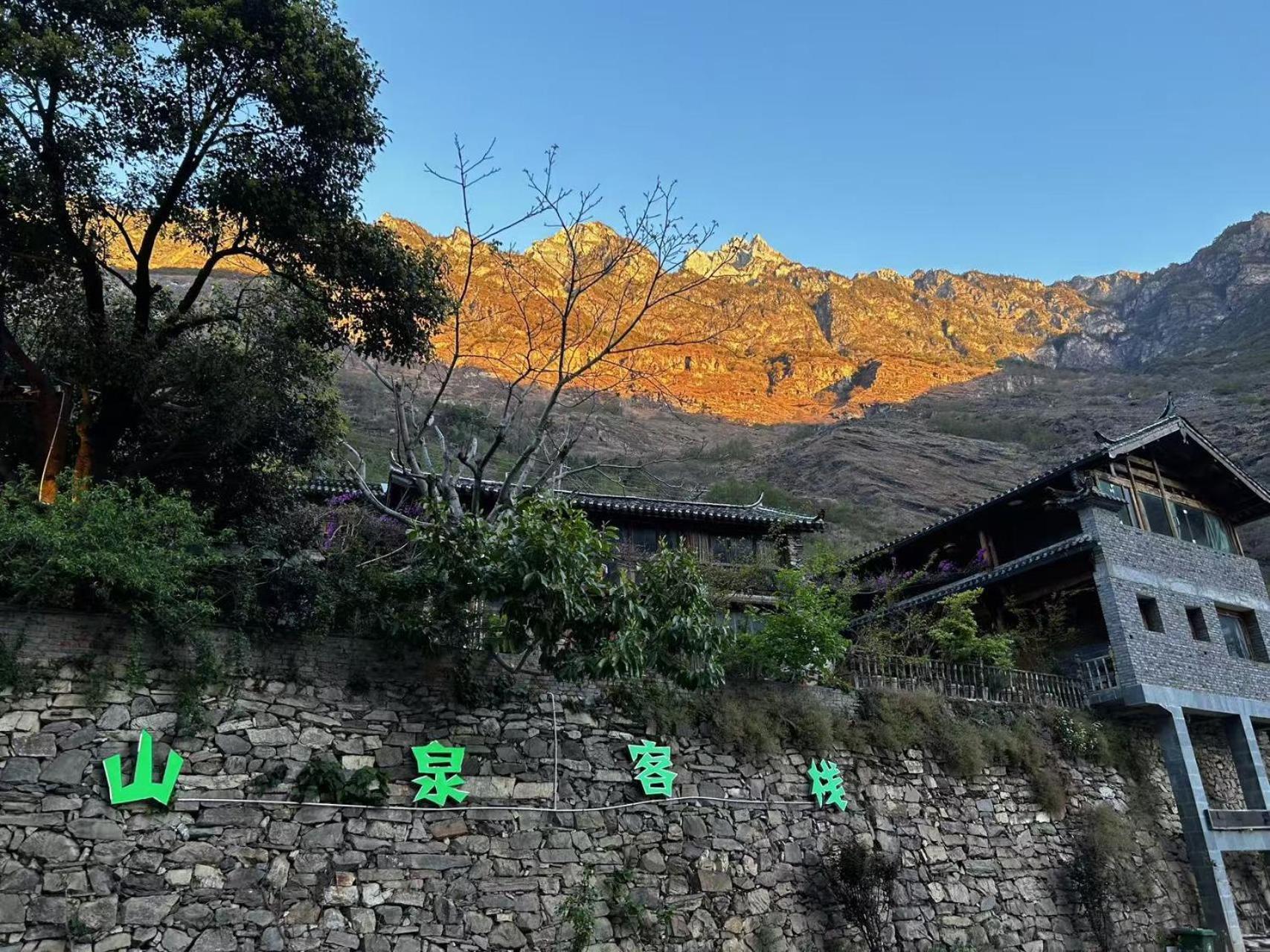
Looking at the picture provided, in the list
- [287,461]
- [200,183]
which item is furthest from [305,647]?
[200,183]

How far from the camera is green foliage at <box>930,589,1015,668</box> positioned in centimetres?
1455

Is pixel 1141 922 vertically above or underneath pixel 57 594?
underneath

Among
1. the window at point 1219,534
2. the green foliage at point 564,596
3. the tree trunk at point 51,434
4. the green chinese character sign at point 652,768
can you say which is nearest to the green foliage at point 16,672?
the tree trunk at point 51,434

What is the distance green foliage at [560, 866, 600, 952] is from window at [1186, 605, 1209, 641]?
13.6 m

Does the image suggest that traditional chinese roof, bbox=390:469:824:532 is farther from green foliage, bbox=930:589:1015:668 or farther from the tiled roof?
green foliage, bbox=930:589:1015:668

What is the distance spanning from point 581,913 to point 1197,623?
47.1 ft

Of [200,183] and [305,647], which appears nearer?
[305,647]

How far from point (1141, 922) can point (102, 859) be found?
13975mm

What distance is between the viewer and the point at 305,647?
29.5ft

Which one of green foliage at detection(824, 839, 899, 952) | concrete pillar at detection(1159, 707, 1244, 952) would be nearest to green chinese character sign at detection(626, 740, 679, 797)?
green foliage at detection(824, 839, 899, 952)

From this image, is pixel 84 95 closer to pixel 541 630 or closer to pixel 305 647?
pixel 305 647

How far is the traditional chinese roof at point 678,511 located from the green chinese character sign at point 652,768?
26.5 feet

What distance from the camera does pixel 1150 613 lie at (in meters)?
16.2

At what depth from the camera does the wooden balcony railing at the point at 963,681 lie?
42.5ft
